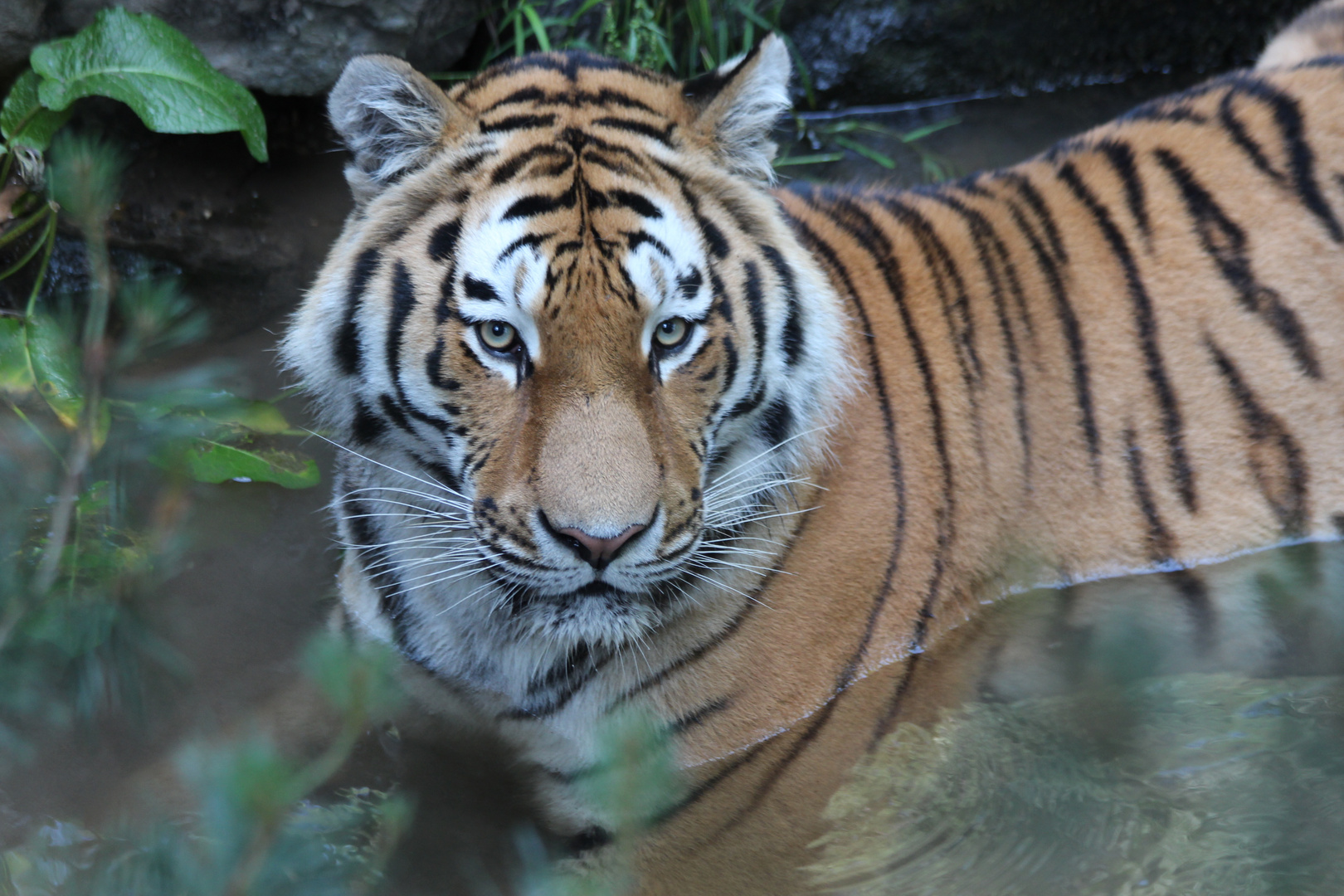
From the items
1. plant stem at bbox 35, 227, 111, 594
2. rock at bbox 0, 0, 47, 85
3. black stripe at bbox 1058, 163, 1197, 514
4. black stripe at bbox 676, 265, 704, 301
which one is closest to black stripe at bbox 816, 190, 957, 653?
black stripe at bbox 1058, 163, 1197, 514

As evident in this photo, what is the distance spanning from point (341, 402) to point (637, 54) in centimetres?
245

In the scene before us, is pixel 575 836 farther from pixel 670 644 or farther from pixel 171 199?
pixel 171 199

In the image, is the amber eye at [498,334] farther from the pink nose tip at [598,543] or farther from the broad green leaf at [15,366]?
the broad green leaf at [15,366]

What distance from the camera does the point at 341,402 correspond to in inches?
86.6

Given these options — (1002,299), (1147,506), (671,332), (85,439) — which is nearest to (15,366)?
(671,332)

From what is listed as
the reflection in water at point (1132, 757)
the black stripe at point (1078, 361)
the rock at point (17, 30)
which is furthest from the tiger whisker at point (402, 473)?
the rock at point (17, 30)

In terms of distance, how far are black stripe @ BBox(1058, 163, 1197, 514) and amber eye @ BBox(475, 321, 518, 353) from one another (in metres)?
1.47

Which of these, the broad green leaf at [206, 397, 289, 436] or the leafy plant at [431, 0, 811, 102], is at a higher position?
the leafy plant at [431, 0, 811, 102]

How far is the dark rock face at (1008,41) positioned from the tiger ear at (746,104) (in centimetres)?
264

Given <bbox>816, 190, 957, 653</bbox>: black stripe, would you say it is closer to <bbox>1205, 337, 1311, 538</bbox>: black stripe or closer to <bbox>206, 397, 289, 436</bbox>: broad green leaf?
<bbox>1205, 337, 1311, 538</bbox>: black stripe

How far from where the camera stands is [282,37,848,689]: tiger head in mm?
1920

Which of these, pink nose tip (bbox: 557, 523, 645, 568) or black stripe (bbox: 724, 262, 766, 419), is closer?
pink nose tip (bbox: 557, 523, 645, 568)

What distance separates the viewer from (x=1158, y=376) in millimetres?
2676

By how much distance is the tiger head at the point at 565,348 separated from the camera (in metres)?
1.92
